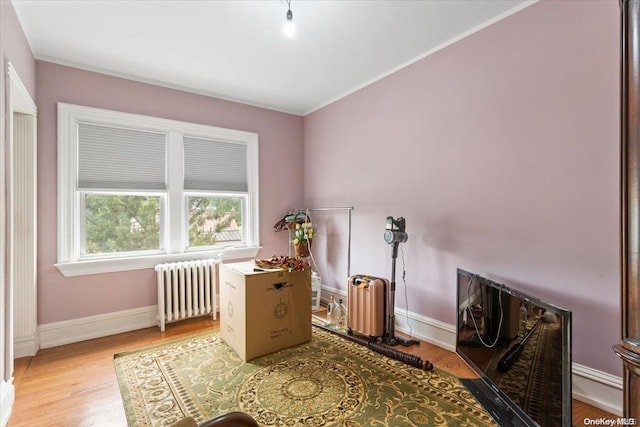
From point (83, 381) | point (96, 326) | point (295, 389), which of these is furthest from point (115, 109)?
point (295, 389)

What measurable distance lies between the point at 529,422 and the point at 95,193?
154 inches

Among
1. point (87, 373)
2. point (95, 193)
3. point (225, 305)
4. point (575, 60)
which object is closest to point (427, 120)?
point (575, 60)

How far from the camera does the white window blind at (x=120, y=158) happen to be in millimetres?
3084

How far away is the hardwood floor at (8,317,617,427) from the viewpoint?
1880 mm

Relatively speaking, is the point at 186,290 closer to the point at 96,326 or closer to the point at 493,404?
the point at 96,326

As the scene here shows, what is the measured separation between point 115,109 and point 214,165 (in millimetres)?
1140

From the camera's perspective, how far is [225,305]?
279cm

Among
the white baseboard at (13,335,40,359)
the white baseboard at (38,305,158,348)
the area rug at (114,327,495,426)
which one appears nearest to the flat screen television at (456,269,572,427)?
the area rug at (114,327,495,426)

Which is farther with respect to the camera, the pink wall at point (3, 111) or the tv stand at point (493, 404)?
the pink wall at point (3, 111)

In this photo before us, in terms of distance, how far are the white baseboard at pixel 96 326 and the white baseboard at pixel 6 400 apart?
1.00m

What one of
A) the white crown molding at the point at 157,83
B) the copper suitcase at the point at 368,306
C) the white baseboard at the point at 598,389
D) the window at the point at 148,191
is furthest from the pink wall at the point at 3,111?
the white baseboard at the point at 598,389

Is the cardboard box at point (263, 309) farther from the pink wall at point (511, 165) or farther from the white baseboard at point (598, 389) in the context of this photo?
the white baseboard at point (598, 389)

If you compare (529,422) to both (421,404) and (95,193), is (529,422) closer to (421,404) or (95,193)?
(421,404)

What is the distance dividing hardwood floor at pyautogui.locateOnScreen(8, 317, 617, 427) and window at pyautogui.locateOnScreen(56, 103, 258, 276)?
0.75 metres
